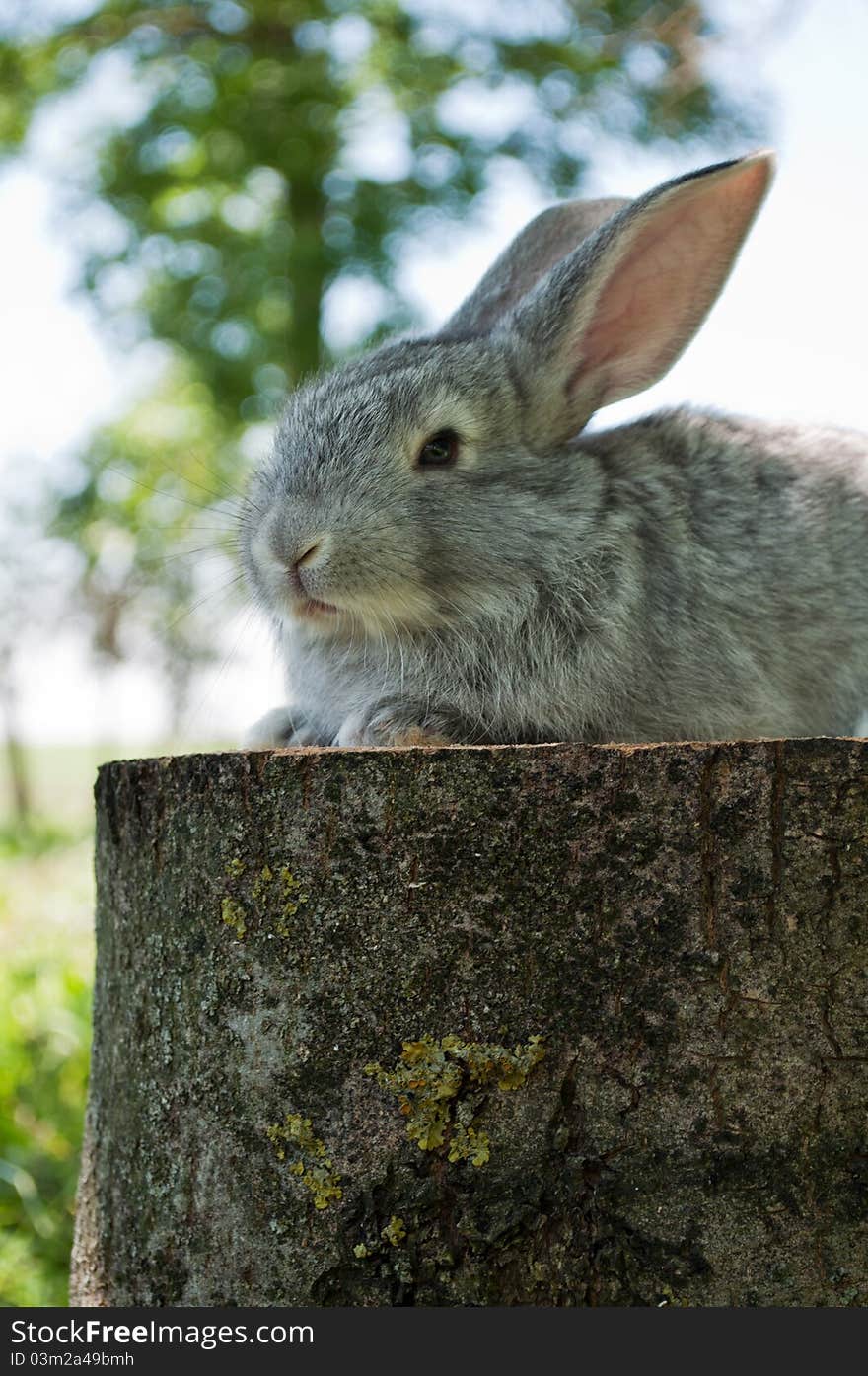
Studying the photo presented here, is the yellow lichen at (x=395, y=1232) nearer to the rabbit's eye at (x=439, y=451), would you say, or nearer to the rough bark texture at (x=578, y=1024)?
the rough bark texture at (x=578, y=1024)

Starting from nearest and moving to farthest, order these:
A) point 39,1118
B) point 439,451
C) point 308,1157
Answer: point 308,1157 < point 439,451 < point 39,1118

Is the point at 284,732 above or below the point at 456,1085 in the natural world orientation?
above

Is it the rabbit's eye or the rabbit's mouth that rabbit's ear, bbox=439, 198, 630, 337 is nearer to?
the rabbit's eye

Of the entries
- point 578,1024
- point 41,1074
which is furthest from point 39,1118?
point 578,1024

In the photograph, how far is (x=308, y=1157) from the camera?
7.27 ft

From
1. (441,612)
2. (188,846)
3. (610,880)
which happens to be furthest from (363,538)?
(610,880)

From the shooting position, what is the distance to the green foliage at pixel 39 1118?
13.1 feet

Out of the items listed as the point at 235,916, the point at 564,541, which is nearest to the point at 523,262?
the point at 564,541

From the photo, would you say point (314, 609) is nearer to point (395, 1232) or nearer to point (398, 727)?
point (398, 727)

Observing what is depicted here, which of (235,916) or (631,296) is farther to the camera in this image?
(631,296)

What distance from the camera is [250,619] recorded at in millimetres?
3166

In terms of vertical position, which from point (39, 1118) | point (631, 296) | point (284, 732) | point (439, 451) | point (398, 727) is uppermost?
point (631, 296)

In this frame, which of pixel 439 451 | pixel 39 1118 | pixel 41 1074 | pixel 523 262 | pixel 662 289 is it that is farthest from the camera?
pixel 41 1074

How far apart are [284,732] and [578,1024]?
1.32 meters
